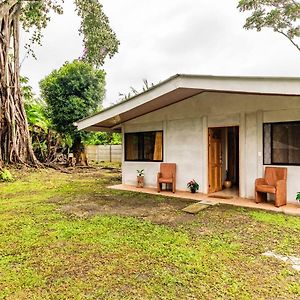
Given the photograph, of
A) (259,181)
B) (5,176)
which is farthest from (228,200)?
(5,176)

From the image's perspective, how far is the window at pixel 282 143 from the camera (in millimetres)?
6434

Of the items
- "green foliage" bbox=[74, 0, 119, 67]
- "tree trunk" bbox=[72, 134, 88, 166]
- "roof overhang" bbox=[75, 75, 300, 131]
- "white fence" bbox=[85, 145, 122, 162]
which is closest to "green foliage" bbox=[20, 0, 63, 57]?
"green foliage" bbox=[74, 0, 119, 67]

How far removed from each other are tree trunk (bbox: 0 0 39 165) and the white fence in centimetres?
667

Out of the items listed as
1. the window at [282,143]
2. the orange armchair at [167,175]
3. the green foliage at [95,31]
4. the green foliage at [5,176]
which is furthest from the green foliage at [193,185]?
the green foliage at [95,31]

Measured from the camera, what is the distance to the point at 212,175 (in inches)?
322

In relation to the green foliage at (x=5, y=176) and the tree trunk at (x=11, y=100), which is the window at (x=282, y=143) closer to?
the green foliage at (x=5, y=176)

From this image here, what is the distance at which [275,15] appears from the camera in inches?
546

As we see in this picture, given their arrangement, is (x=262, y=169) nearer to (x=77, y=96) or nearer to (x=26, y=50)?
(x=77, y=96)

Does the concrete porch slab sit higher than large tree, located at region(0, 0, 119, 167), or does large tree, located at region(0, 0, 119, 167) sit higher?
large tree, located at region(0, 0, 119, 167)

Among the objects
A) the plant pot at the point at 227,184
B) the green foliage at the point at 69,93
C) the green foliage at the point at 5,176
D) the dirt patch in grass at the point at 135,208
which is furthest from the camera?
the green foliage at the point at 69,93

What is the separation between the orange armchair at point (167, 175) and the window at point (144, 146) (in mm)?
449

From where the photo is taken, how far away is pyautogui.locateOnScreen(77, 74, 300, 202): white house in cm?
629

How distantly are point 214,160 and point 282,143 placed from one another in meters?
2.09

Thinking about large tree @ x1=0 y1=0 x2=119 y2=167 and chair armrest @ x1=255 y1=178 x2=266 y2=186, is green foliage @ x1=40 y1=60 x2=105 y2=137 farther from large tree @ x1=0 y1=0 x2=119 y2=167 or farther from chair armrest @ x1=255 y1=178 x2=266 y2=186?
chair armrest @ x1=255 y1=178 x2=266 y2=186
